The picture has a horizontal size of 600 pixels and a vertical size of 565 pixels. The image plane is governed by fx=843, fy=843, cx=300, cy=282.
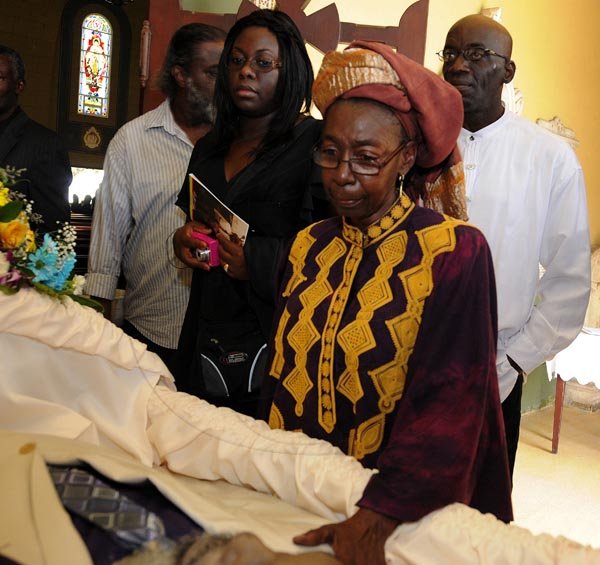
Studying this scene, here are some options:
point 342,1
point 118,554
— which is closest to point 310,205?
point 118,554

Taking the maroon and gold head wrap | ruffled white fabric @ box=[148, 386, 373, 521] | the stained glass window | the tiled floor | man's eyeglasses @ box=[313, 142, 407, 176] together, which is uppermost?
the stained glass window

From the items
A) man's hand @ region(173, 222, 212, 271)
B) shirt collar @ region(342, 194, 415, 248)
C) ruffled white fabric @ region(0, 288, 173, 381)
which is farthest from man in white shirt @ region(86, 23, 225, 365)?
shirt collar @ region(342, 194, 415, 248)

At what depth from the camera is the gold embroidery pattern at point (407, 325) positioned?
1.56 m

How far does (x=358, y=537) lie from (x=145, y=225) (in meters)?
1.84

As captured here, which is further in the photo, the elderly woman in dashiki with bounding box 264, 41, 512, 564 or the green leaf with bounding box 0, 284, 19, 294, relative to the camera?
the green leaf with bounding box 0, 284, 19, 294

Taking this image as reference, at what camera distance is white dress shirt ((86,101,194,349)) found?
282 centimetres

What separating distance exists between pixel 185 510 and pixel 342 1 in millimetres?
3301

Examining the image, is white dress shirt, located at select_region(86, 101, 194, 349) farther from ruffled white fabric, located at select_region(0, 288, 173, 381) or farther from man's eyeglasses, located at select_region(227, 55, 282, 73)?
ruffled white fabric, located at select_region(0, 288, 173, 381)

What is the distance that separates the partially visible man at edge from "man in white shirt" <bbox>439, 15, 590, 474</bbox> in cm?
149

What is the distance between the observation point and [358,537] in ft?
4.16

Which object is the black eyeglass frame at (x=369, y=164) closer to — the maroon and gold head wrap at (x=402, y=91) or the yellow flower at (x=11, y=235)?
the maroon and gold head wrap at (x=402, y=91)

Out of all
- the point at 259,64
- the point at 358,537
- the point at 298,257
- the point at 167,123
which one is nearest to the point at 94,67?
the point at 167,123

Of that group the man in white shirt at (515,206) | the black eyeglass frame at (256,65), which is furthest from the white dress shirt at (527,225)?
the black eyeglass frame at (256,65)

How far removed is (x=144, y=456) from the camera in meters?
1.80
